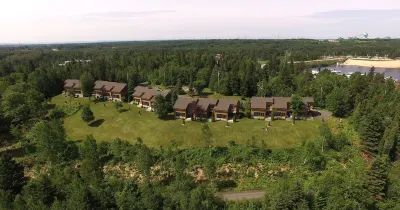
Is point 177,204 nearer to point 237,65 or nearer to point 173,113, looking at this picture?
point 173,113

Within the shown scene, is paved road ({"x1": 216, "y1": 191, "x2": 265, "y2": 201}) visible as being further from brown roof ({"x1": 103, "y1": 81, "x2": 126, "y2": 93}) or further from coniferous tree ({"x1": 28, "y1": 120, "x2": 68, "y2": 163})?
brown roof ({"x1": 103, "y1": 81, "x2": 126, "y2": 93})

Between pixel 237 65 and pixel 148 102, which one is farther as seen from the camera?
pixel 237 65

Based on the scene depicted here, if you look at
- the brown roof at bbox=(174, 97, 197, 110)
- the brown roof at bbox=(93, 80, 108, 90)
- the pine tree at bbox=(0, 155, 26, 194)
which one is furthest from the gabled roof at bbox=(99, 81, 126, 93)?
the pine tree at bbox=(0, 155, 26, 194)

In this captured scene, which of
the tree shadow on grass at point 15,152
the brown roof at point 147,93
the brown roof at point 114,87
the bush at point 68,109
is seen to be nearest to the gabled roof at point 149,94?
the brown roof at point 147,93

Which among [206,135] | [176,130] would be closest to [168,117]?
[176,130]

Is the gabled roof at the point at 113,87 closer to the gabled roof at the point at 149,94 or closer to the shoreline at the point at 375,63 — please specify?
the gabled roof at the point at 149,94

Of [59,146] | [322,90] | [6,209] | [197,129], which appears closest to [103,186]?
[6,209]
